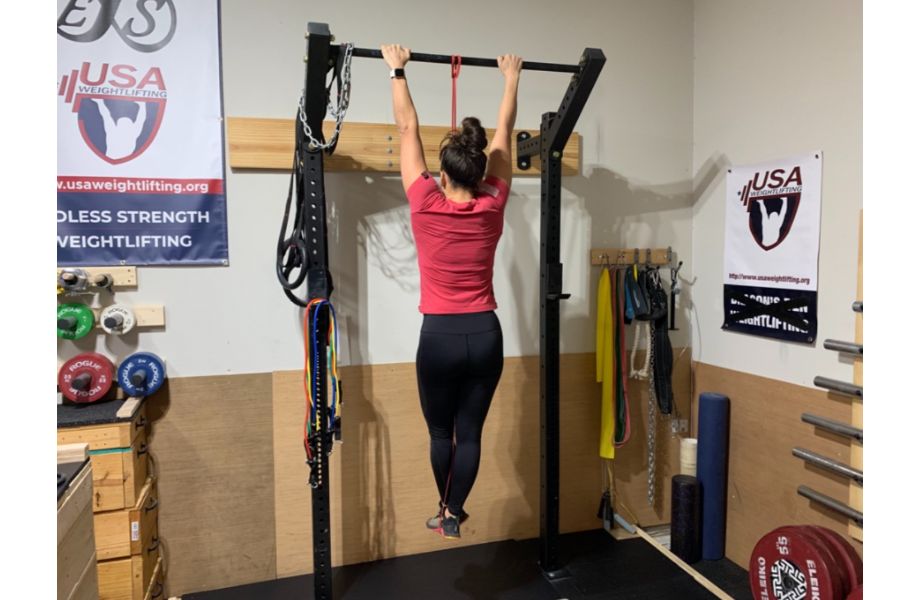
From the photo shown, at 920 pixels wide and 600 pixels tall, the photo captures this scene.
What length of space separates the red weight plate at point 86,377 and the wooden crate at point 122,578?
692mm

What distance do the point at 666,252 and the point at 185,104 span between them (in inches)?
105

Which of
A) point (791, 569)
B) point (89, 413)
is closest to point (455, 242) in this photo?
point (89, 413)

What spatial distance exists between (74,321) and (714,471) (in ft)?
10.5

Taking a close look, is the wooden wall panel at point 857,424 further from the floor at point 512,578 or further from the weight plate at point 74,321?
the weight plate at point 74,321

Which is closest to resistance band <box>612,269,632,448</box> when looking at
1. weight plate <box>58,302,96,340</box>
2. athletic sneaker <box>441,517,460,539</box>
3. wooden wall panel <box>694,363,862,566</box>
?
wooden wall panel <box>694,363,862,566</box>

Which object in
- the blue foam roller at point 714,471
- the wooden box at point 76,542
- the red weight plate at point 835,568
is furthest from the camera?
the blue foam roller at point 714,471

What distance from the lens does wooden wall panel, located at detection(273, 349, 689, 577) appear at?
282 centimetres

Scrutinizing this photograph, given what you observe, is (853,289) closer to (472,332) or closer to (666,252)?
(666,252)

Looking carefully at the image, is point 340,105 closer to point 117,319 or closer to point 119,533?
point 117,319

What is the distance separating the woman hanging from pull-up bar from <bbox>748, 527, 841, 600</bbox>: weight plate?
4.23ft

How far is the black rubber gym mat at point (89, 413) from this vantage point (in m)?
2.20

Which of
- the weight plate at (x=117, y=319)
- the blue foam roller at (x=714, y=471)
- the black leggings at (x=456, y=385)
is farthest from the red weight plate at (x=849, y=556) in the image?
the weight plate at (x=117, y=319)

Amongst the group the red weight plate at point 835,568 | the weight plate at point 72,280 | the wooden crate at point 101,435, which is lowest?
the red weight plate at point 835,568

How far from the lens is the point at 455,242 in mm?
2221
